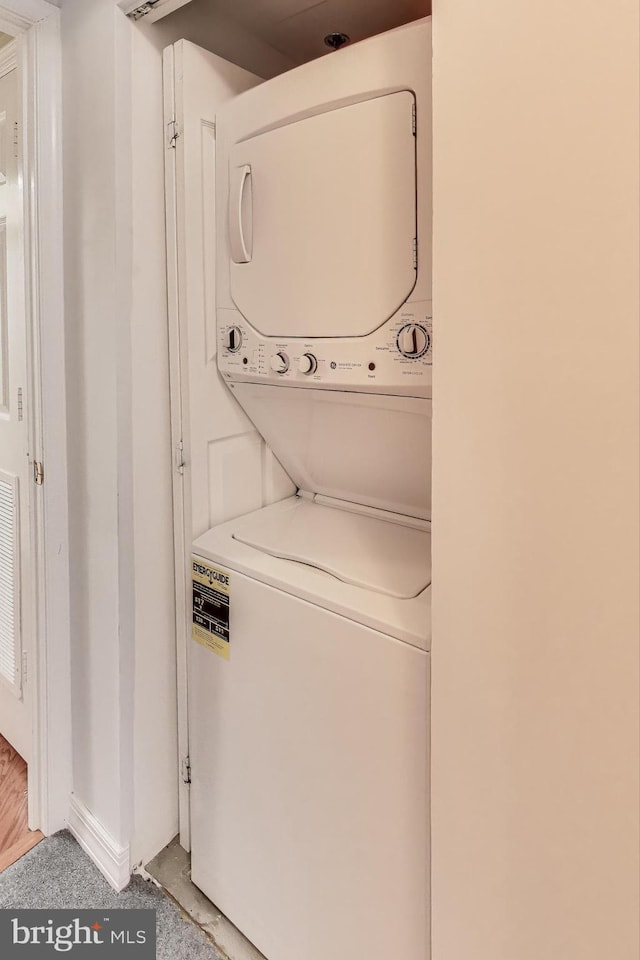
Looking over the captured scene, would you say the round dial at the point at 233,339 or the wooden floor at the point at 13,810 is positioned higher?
the round dial at the point at 233,339

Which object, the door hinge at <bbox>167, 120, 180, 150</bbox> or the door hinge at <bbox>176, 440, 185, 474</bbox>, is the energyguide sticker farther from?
the door hinge at <bbox>167, 120, 180, 150</bbox>

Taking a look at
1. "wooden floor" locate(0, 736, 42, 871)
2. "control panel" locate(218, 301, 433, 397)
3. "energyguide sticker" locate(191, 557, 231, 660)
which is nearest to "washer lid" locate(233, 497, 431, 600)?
"energyguide sticker" locate(191, 557, 231, 660)

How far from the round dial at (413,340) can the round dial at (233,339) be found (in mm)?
503

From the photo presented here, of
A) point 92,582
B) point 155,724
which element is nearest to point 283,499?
point 92,582

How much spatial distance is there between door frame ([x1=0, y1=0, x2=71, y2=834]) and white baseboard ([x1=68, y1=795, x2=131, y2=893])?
65 millimetres

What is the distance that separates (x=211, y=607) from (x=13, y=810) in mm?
1136

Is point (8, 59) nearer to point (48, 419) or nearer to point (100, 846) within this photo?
point (48, 419)

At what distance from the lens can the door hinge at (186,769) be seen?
166 cm

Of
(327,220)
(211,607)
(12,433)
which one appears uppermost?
(327,220)

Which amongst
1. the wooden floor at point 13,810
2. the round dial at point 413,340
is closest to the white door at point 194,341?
the wooden floor at point 13,810

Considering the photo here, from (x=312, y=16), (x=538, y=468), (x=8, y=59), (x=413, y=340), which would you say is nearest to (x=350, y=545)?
(x=413, y=340)

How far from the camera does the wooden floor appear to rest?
1751 mm

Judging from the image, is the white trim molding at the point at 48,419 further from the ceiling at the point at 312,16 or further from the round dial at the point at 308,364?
the round dial at the point at 308,364

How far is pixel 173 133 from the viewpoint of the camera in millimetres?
1481
